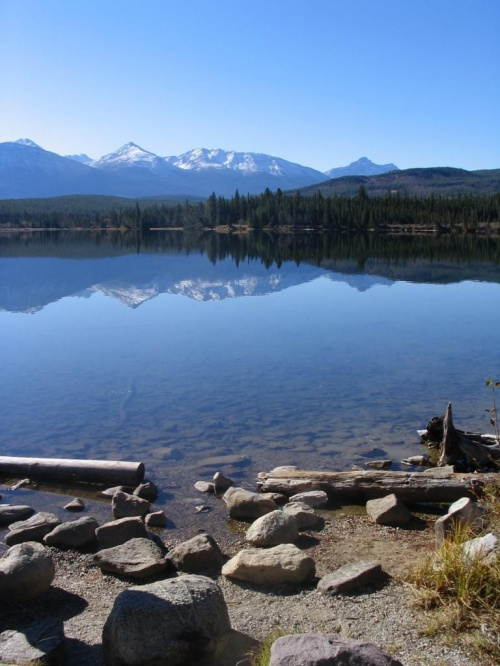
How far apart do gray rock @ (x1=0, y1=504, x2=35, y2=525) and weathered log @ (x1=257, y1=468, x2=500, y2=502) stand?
437cm

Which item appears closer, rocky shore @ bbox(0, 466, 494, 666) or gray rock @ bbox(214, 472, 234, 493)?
rocky shore @ bbox(0, 466, 494, 666)

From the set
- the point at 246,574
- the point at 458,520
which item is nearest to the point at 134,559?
the point at 246,574

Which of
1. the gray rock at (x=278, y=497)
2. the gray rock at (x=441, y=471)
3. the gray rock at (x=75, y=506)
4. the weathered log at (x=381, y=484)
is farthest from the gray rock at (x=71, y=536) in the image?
the gray rock at (x=441, y=471)

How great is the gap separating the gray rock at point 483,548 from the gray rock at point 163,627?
114 inches

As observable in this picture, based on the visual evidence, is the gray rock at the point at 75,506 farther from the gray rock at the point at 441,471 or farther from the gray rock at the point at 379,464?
the gray rock at the point at 441,471

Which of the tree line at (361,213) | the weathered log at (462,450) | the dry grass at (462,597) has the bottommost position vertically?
the weathered log at (462,450)

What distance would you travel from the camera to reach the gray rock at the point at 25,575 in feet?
27.9

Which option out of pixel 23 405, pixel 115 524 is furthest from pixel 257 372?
pixel 115 524

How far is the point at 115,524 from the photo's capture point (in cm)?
1082

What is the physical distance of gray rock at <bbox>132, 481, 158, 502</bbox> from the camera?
A: 497 inches

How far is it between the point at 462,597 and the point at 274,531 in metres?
4.08

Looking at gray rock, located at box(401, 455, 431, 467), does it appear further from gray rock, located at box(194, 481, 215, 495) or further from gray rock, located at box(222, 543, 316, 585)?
gray rock, located at box(222, 543, 316, 585)

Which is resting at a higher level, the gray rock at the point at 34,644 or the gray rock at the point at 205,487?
the gray rock at the point at 34,644

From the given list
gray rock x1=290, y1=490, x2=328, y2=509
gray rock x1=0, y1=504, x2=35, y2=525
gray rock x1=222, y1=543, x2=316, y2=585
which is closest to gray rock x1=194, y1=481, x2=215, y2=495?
gray rock x1=290, y1=490, x2=328, y2=509
